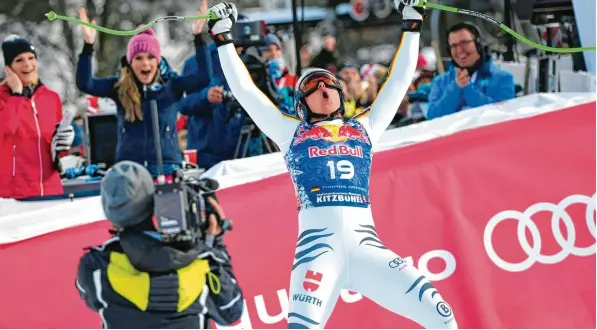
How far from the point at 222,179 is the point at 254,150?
181 cm

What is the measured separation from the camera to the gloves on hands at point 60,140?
8148 millimetres

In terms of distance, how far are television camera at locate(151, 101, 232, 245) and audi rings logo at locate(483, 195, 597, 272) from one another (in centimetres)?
255

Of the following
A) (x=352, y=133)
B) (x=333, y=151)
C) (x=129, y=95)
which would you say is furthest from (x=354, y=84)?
(x=333, y=151)

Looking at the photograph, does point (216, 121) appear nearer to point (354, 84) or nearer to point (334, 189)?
point (354, 84)

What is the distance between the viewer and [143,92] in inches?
311

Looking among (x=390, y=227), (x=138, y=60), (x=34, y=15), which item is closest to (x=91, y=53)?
(x=138, y=60)

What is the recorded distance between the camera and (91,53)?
25.6ft

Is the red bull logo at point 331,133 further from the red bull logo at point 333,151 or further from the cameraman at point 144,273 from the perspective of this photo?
the cameraman at point 144,273

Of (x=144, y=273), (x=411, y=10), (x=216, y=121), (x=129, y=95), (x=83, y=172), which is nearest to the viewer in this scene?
(x=144, y=273)

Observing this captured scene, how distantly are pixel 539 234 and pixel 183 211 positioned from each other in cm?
305

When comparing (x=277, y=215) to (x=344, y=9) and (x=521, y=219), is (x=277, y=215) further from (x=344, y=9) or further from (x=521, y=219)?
(x=344, y=9)

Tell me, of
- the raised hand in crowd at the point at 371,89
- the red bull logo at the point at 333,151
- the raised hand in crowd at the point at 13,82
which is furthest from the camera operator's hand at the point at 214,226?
the raised hand in crowd at the point at 371,89

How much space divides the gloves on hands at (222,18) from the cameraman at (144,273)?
5.82ft

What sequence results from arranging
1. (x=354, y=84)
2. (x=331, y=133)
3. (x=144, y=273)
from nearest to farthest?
(x=144, y=273) < (x=331, y=133) < (x=354, y=84)
